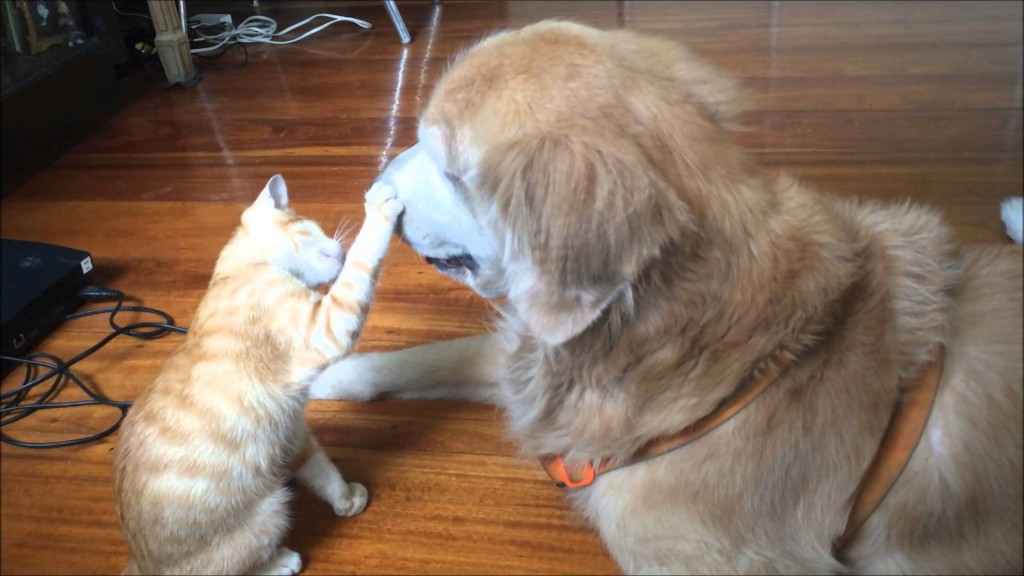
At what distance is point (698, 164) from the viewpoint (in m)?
0.74

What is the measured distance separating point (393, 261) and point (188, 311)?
15.8 inches

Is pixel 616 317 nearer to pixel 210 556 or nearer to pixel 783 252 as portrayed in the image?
pixel 783 252

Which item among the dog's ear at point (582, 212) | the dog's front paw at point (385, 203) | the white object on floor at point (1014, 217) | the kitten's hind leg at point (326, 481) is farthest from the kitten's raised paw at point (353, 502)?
the white object on floor at point (1014, 217)

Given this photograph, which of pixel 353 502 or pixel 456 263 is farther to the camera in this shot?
pixel 353 502

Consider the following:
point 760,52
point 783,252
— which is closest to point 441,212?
point 783,252

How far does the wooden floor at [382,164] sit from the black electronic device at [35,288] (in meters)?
0.04

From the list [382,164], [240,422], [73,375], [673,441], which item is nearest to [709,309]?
[673,441]

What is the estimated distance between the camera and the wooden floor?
1.04 meters

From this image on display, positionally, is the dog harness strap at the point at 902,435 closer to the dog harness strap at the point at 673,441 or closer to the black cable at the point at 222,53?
the dog harness strap at the point at 673,441

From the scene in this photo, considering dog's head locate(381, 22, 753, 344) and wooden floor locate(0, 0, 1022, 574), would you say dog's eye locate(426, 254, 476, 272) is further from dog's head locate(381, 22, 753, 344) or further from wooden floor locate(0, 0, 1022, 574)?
wooden floor locate(0, 0, 1022, 574)

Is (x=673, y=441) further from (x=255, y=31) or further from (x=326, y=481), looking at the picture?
(x=255, y=31)

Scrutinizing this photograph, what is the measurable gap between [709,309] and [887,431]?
252 millimetres

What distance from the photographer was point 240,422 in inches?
37.3

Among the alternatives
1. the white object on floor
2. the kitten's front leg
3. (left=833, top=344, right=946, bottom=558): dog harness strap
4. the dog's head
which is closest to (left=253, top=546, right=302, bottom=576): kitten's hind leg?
the kitten's front leg
